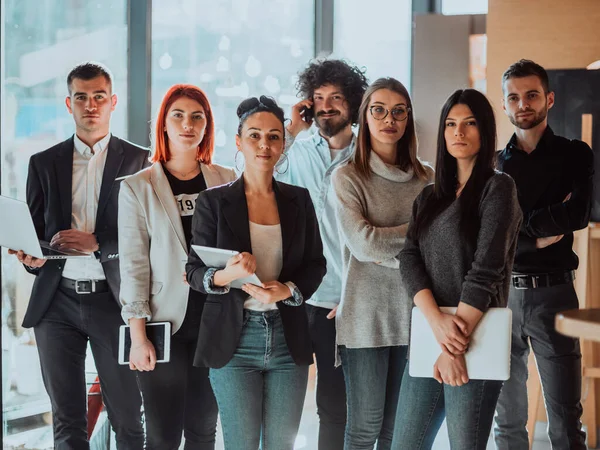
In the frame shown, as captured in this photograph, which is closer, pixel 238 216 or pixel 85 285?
pixel 238 216

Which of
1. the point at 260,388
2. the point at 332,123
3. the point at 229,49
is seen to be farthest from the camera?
the point at 229,49

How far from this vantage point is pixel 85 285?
2.86m

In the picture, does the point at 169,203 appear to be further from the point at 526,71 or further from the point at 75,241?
the point at 526,71

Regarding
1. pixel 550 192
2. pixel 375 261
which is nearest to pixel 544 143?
pixel 550 192

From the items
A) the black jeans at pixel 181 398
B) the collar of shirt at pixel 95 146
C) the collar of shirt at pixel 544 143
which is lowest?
the black jeans at pixel 181 398

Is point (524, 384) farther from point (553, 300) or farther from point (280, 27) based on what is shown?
point (280, 27)

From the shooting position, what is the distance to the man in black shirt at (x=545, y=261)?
2.86 m

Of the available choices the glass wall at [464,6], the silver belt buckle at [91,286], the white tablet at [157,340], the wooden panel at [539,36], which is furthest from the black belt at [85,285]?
the glass wall at [464,6]

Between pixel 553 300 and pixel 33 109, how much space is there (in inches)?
105

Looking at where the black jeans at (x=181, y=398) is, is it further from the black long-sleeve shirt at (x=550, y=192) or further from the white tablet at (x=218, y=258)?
the black long-sleeve shirt at (x=550, y=192)

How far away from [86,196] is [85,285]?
35 cm

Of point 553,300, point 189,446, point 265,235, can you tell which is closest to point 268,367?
point 265,235

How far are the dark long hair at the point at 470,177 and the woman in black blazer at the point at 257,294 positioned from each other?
1.35 ft

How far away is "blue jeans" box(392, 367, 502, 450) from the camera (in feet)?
7.30
